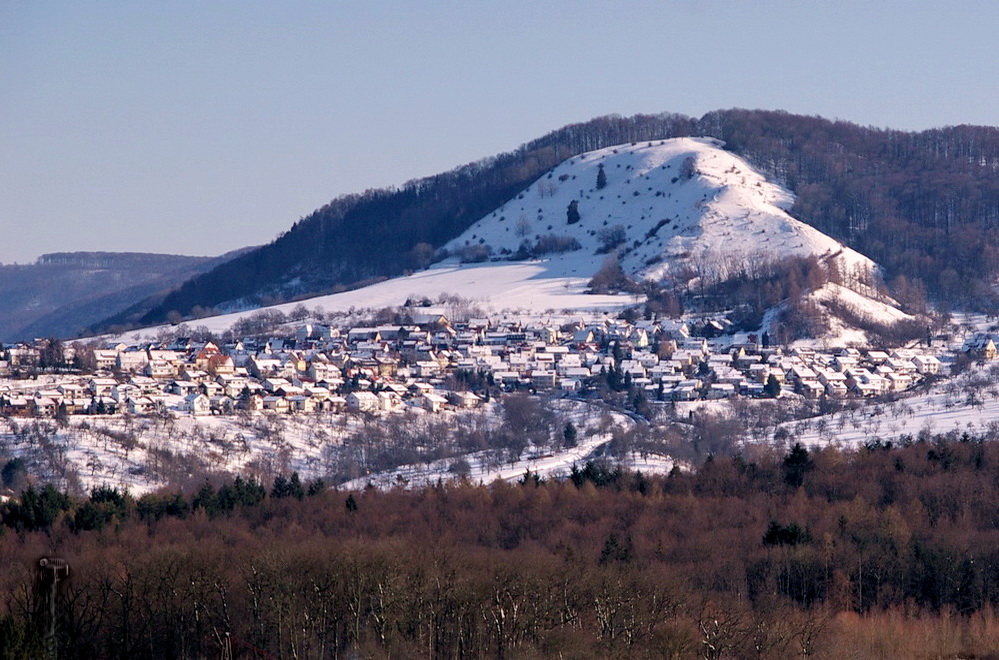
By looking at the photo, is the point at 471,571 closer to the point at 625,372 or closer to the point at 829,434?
the point at 829,434

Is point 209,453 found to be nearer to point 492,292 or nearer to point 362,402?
point 362,402

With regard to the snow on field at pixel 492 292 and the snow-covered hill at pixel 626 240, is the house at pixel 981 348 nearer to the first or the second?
the snow-covered hill at pixel 626 240

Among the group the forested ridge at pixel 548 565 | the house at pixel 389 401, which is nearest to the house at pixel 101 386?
the house at pixel 389 401

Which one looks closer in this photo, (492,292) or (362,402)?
(362,402)

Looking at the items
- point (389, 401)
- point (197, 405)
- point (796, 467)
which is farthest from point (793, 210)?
point (796, 467)

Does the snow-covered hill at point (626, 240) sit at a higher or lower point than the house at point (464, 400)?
higher

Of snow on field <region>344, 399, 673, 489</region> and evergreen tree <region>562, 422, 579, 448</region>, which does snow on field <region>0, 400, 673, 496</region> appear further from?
evergreen tree <region>562, 422, 579, 448</region>

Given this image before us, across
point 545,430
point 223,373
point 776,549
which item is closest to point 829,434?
point 545,430
